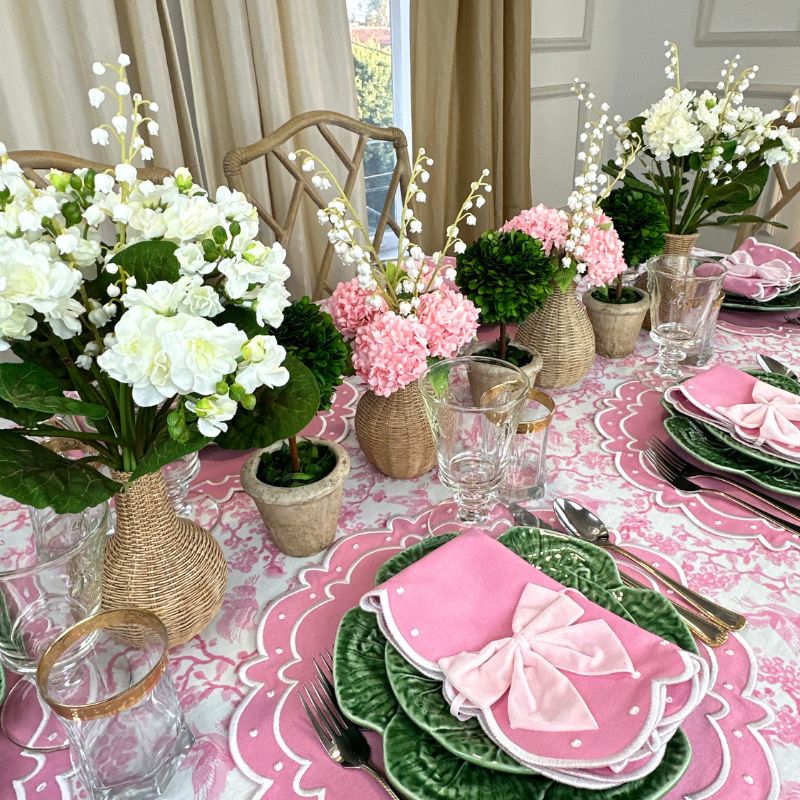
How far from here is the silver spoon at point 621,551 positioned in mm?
587

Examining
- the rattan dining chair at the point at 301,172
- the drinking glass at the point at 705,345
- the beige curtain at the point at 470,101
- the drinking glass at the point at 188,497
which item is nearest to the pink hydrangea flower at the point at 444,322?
the drinking glass at the point at 188,497

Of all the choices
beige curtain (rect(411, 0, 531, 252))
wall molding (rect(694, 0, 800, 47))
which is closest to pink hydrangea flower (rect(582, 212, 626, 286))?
beige curtain (rect(411, 0, 531, 252))

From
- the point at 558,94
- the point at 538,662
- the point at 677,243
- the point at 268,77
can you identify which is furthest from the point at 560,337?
the point at 558,94

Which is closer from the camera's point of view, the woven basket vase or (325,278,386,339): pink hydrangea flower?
(325,278,386,339): pink hydrangea flower

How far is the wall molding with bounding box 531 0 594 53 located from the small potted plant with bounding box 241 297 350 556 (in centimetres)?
254

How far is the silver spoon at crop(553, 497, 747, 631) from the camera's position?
59 cm

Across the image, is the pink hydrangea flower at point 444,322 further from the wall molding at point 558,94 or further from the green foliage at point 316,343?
the wall molding at point 558,94

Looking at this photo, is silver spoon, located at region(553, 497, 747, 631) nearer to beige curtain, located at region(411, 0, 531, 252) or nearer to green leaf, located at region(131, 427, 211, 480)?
green leaf, located at region(131, 427, 211, 480)

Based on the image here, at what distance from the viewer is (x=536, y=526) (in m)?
0.69

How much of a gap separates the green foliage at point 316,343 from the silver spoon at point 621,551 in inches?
11.5

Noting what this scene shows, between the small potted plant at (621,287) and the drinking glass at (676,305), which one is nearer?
the drinking glass at (676,305)

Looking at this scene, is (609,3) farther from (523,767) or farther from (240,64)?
(523,767)

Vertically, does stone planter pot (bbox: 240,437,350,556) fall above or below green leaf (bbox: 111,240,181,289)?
below

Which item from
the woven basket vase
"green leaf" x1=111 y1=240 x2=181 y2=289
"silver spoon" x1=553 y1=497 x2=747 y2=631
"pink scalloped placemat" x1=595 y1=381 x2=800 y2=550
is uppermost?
"green leaf" x1=111 y1=240 x2=181 y2=289
